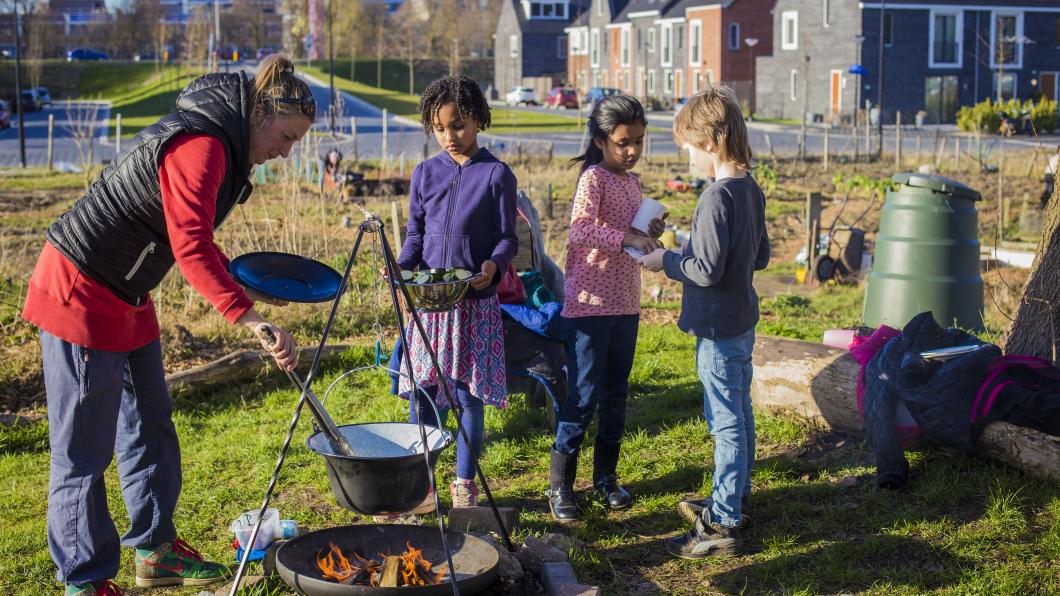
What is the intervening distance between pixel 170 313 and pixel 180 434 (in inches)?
83.8

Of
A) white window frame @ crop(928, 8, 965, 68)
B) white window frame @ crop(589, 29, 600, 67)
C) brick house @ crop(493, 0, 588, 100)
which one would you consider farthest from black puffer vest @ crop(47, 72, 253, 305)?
brick house @ crop(493, 0, 588, 100)

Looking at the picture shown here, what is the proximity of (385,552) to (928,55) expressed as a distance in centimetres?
4082

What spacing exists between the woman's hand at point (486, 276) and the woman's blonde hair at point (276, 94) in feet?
3.18

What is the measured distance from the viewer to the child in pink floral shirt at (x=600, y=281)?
4238 mm

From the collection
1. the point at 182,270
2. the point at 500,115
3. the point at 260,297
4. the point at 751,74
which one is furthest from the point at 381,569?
the point at 751,74

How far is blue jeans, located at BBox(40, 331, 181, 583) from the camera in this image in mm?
3363

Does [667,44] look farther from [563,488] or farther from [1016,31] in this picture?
[563,488]

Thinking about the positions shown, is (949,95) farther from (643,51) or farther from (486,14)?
(486,14)

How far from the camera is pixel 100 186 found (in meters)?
3.35

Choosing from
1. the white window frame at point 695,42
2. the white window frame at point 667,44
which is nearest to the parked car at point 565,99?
the white window frame at point 667,44

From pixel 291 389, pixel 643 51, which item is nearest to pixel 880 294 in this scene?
pixel 291 389

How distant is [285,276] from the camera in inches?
142

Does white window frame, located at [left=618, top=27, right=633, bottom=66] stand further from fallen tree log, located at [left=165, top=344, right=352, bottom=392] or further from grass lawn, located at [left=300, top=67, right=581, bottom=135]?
fallen tree log, located at [left=165, top=344, right=352, bottom=392]

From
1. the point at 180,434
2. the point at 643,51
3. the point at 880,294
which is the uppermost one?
the point at 643,51
